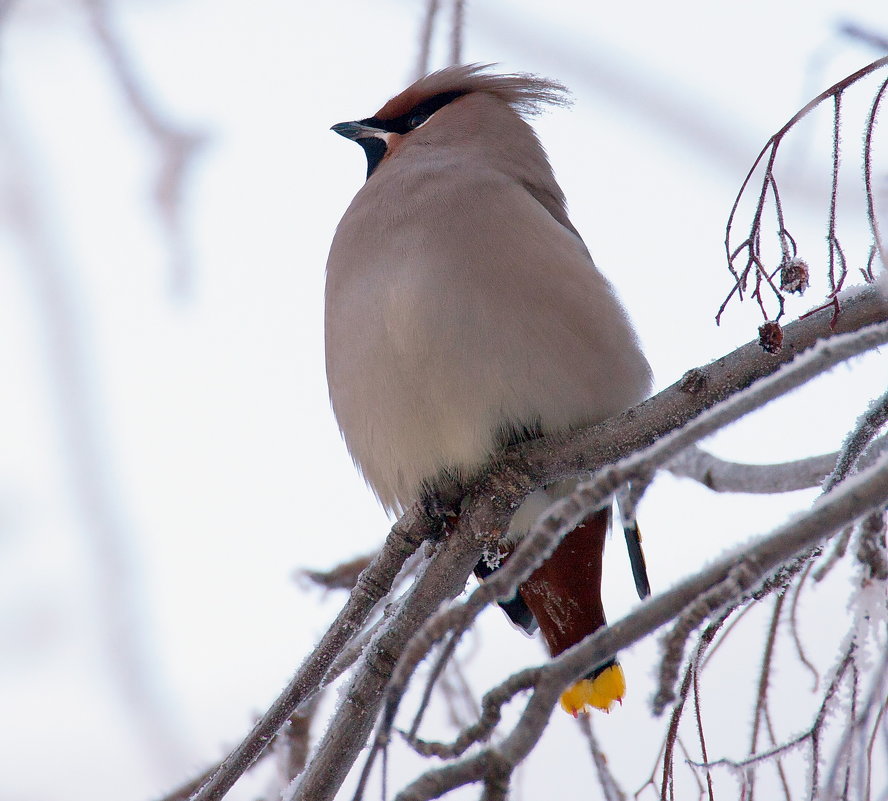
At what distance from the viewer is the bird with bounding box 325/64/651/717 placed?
285 cm

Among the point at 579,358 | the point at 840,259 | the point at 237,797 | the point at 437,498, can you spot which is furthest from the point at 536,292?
the point at 237,797

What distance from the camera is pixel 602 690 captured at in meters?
3.20

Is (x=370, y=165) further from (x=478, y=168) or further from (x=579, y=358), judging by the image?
(x=579, y=358)

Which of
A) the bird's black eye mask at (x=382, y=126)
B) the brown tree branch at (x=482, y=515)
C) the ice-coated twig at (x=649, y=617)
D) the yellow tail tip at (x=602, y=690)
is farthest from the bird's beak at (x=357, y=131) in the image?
the ice-coated twig at (x=649, y=617)

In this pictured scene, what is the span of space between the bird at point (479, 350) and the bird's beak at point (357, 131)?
0.67 metres

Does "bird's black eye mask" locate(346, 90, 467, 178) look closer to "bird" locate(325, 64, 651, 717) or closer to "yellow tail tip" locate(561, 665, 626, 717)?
"bird" locate(325, 64, 651, 717)

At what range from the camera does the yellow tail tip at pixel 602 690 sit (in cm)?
317

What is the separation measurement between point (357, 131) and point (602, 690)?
2045 mm

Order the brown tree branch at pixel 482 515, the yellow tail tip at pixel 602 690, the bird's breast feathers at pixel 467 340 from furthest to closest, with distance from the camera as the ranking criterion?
the yellow tail tip at pixel 602 690
the bird's breast feathers at pixel 467 340
the brown tree branch at pixel 482 515

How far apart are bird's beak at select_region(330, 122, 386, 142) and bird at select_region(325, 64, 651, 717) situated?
67 centimetres

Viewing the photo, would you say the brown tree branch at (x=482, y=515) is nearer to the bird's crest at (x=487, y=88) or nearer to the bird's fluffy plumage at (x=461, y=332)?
the bird's fluffy plumage at (x=461, y=332)

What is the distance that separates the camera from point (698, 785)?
7.82ft

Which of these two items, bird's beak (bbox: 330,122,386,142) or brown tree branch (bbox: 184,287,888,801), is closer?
brown tree branch (bbox: 184,287,888,801)

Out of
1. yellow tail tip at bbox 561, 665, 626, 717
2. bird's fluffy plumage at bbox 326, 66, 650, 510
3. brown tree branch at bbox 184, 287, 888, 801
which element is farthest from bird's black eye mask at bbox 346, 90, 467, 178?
yellow tail tip at bbox 561, 665, 626, 717
